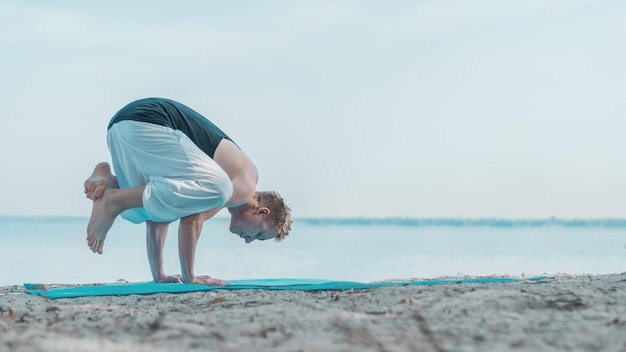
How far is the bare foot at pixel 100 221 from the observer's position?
11.2 feet

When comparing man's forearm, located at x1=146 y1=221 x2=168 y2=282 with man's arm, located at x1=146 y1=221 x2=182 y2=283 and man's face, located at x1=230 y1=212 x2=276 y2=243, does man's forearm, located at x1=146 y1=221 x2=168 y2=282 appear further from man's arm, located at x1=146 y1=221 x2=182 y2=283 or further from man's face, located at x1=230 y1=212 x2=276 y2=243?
man's face, located at x1=230 y1=212 x2=276 y2=243

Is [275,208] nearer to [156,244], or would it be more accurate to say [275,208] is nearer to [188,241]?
[188,241]

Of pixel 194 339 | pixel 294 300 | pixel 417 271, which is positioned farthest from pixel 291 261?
pixel 194 339

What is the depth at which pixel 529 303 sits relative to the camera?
2.25 metres

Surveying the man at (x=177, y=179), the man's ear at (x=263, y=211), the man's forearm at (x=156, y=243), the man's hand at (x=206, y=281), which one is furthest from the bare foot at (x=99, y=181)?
the man's ear at (x=263, y=211)

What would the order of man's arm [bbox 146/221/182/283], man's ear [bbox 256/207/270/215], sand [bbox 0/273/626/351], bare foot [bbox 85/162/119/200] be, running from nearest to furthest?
sand [bbox 0/273/626/351], bare foot [bbox 85/162/119/200], man's ear [bbox 256/207/270/215], man's arm [bbox 146/221/182/283]

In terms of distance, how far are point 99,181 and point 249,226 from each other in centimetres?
77

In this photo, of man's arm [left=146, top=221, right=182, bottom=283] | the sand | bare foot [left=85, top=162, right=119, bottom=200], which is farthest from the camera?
man's arm [left=146, top=221, right=182, bottom=283]

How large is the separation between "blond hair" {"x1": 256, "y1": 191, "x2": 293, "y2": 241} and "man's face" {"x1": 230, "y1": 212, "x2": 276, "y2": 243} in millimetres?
39

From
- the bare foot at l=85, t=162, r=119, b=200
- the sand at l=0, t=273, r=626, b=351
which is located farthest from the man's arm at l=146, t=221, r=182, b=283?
the sand at l=0, t=273, r=626, b=351

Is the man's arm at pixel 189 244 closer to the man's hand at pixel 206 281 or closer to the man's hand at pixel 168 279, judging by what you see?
the man's hand at pixel 206 281

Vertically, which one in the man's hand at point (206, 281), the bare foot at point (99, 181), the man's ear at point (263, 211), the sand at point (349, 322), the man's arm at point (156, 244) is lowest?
the sand at point (349, 322)

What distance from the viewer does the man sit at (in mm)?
3340

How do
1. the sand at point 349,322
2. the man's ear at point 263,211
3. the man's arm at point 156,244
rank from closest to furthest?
1. the sand at point 349,322
2. the man's ear at point 263,211
3. the man's arm at point 156,244
